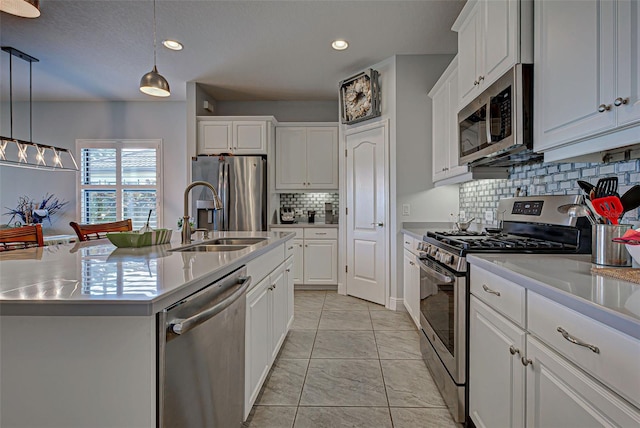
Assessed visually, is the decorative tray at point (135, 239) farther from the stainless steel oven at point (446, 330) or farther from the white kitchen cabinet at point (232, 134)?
the white kitchen cabinet at point (232, 134)

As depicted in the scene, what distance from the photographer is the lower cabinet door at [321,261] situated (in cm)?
454

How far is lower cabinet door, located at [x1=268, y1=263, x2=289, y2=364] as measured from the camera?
212 cm

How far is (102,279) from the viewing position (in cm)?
103

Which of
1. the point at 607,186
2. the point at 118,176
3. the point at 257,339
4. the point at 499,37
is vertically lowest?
the point at 257,339

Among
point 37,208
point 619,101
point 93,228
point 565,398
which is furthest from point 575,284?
point 37,208

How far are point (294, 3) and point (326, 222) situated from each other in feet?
9.43

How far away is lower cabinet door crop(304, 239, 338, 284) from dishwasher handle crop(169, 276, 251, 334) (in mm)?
3091

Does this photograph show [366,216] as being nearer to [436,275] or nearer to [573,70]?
[436,275]

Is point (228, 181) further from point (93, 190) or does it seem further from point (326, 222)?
point (93, 190)

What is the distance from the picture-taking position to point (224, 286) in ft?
4.22

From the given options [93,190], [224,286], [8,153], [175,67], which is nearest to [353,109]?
[175,67]

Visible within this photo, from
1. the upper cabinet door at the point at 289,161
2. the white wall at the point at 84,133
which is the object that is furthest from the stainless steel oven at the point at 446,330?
the white wall at the point at 84,133

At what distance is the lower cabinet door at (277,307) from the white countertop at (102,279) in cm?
58

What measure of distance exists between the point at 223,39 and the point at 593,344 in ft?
12.0
